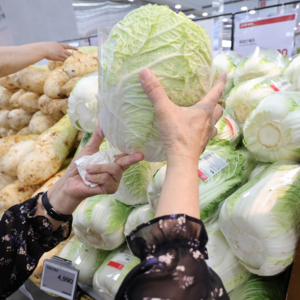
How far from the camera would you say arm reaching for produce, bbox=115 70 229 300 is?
0.54 m

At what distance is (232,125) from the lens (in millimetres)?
1525

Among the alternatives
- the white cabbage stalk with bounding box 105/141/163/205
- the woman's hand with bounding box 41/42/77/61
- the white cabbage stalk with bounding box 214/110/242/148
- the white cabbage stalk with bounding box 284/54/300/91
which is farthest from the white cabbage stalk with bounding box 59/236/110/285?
the woman's hand with bounding box 41/42/77/61

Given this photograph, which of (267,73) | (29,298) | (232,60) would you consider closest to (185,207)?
(267,73)

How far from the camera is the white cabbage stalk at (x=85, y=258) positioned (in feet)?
5.19

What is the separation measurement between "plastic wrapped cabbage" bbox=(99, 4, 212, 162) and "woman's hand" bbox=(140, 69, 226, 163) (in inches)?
2.4

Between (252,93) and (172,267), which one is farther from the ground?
(252,93)

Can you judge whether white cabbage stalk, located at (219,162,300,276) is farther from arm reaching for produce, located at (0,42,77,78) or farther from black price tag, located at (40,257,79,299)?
arm reaching for produce, located at (0,42,77,78)

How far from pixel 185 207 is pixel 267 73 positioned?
1.44 m

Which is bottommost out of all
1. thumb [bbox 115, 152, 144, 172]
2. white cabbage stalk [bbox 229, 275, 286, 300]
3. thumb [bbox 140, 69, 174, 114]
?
white cabbage stalk [bbox 229, 275, 286, 300]

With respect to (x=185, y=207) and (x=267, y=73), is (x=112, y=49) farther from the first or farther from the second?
(x=267, y=73)

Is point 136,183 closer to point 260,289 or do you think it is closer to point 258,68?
point 260,289

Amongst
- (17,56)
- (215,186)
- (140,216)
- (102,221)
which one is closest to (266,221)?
(215,186)

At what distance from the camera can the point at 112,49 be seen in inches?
30.3

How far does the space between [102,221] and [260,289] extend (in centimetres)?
85
